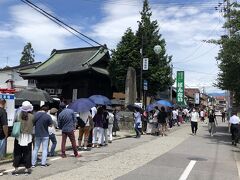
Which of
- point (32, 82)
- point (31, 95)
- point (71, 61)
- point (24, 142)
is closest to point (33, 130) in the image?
point (24, 142)

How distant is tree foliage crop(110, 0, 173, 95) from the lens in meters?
34.5

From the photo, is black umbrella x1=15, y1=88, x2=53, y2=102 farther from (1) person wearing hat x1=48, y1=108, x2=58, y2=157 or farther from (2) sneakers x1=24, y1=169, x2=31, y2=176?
(2) sneakers x1=24, y1=169, x2=31, y2=176

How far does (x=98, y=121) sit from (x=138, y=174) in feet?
20.6

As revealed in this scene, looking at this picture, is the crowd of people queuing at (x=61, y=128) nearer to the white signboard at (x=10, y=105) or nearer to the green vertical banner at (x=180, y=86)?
the white signboard at (x=10, y=105)

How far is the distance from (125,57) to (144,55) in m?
1.67

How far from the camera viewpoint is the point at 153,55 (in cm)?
3544

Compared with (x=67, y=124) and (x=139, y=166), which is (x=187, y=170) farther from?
(x=67, y=124)

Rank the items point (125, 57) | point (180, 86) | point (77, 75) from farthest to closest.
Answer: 1. point (180, 86)
2. point (125, 57)
3. point (77, 75)

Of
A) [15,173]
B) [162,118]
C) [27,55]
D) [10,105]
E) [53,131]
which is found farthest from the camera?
[27,55]

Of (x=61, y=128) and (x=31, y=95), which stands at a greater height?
(x=31, y=95)

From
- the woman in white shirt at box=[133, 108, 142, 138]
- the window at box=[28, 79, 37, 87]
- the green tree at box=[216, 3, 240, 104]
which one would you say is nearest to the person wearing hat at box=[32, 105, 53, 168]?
the woman in white shirt at box=[133, 108, 142, 138]

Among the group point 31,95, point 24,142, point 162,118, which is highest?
point 31,95

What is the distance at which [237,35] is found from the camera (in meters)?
21.8

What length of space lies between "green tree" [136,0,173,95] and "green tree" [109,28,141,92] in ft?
2.31
